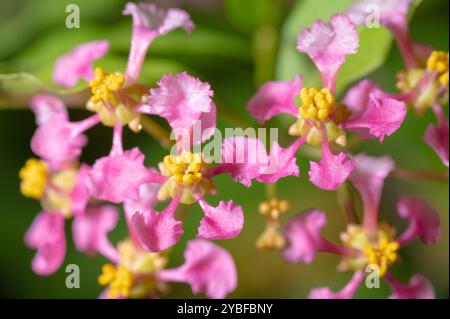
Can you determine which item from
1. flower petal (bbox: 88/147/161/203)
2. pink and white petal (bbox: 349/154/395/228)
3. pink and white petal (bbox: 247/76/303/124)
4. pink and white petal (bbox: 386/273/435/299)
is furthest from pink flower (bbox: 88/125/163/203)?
pink and white petal (bbox: 386/273/435/299)

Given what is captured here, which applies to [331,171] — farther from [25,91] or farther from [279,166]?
[25,91]

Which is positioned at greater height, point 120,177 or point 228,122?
point 228,122

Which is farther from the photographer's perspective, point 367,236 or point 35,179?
point 35,179

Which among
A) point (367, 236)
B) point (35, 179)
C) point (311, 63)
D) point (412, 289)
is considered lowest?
point (412, 289)

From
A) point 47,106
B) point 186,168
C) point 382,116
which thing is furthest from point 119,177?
point 382,116

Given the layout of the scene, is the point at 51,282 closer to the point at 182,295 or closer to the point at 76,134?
the point at 182,295

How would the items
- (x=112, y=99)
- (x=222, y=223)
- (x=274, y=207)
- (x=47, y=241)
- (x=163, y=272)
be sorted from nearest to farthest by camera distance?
(x=222, y=223)
(x=112, y=99)
(x=274, y=207)
(x=163, y=272)
(x=47, y=241)

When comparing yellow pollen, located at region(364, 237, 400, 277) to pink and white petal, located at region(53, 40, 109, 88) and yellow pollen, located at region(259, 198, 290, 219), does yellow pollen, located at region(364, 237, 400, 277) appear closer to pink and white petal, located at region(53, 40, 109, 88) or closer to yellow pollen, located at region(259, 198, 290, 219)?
yellow pollen, located at region(259, 198, 290, 219)

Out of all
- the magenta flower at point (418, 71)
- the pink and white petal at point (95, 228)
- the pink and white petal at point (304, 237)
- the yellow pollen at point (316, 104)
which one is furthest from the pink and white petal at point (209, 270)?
the magenta flower at point (418, 71)
